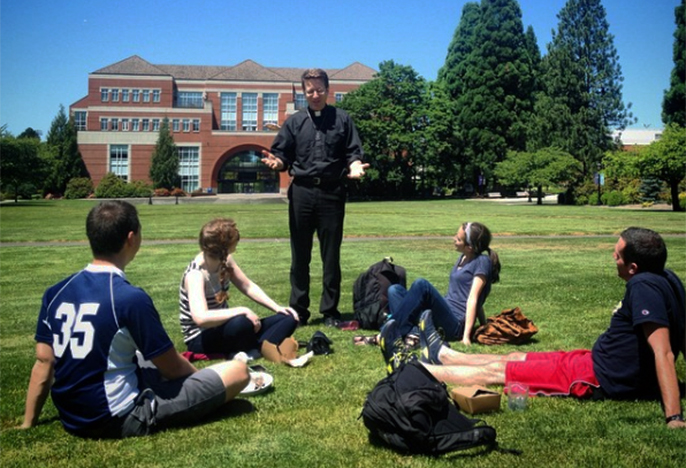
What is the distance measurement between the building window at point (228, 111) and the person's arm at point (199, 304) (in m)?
93.2

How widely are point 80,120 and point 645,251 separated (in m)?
99.0

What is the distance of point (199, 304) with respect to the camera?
494 centimetres

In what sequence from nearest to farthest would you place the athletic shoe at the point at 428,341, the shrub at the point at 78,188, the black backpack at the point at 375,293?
the athletic shoe at the point at 428,341, the black backpack at the point at 375,293, the shrub at the point at 78,188

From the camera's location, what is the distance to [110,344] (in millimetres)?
3250

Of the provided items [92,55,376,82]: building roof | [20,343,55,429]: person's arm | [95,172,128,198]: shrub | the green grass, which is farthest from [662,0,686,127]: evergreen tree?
[95,172,128,198]: shrub

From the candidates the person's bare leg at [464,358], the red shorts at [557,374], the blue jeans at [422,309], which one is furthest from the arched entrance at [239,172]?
the red shorts at [557,374]

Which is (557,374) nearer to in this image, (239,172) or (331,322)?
(331,322)

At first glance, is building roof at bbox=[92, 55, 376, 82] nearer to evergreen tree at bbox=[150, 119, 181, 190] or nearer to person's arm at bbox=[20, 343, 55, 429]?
evergreen tree at bbox=[150, 119, 181, 190]

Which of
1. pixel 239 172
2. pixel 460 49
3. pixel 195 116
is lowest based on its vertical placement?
pixel 239 172

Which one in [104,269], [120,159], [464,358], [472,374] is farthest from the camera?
[120,159]

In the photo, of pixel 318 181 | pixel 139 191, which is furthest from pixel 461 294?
pixel 139 191

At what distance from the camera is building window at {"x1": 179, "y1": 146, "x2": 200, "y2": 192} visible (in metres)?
88.5

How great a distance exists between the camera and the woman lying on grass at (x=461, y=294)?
212 inches

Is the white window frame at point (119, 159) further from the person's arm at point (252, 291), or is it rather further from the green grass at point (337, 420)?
the person's arm at point (252, 291)
